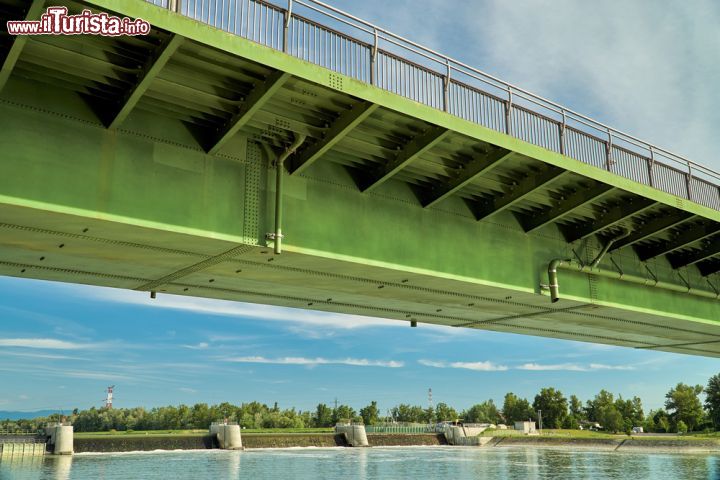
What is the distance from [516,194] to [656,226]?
20.1 ft

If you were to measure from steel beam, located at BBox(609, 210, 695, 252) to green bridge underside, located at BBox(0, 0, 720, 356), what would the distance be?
0.23 ft

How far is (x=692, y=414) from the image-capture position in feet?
350

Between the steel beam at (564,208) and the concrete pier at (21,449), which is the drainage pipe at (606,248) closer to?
the steel beam at (564,208)

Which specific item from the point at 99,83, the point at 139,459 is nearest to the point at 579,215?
the point at 99,83

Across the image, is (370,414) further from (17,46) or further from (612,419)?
(17,46)

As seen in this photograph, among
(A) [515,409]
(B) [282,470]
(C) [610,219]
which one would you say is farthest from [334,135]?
(A) [515,409]

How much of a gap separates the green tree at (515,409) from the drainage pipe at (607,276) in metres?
130

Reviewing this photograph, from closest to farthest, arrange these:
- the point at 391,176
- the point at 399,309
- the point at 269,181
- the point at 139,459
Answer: the point at 269,181 → the point at 391,176 → the point at 399,309 → the point at 139,459

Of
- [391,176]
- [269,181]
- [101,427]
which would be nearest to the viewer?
[269,181]

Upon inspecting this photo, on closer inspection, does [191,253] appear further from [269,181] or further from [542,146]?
[542,146]

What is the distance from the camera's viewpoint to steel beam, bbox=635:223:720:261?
2091 cm

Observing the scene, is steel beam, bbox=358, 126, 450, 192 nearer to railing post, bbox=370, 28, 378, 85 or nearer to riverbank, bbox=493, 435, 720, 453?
railing post, bbox=370, 28, 378, 85

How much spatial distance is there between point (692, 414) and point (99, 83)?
11722 cm

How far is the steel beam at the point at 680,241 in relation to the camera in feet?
68.6
